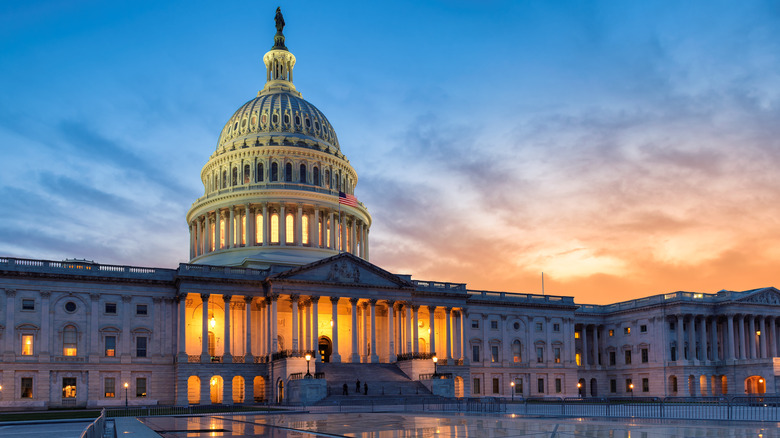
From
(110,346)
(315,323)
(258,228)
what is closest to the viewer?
(110,346)

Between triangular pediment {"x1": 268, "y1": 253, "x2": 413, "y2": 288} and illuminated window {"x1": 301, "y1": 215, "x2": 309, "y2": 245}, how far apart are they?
1859cm

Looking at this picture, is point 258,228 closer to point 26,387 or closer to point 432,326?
point 432,326

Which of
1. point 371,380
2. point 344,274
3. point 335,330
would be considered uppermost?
point 344,274

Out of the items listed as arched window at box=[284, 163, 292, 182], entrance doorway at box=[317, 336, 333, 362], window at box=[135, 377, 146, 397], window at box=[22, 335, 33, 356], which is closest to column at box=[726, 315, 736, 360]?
entrance doorway at box=[317, 336, 333, 362]

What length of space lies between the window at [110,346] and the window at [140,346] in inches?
83.7

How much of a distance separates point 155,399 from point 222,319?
11.5 meters

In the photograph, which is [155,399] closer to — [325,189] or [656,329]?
[325,189]

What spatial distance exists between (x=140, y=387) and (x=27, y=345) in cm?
1142

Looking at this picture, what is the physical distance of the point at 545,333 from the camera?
105 metres

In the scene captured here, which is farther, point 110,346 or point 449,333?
point 449,333

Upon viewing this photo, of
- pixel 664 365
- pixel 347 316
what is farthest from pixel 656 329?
pixel 347 316

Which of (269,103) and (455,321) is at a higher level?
(269,103)

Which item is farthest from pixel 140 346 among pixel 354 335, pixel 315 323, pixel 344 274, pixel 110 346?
pixel 344 274

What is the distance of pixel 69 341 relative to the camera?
75938mm
